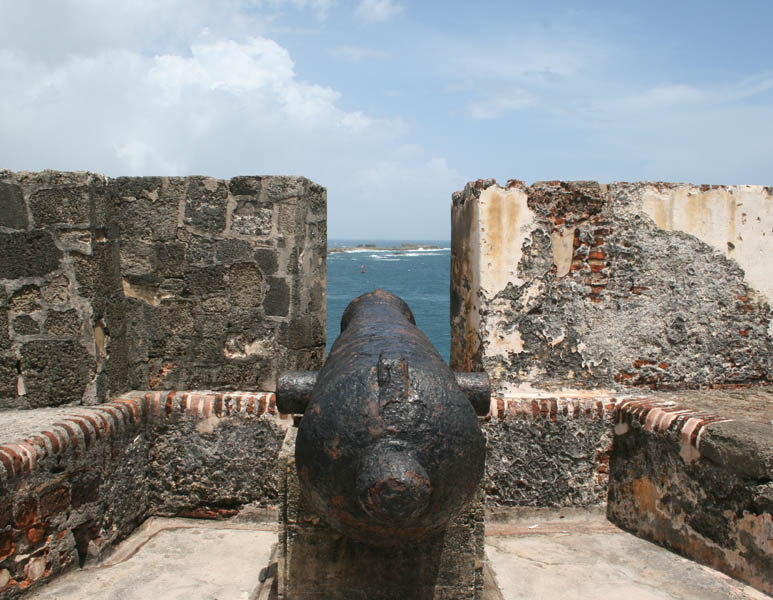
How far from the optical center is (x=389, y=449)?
1.86m

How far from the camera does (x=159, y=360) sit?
13.5ft

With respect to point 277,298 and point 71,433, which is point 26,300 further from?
point 277,298

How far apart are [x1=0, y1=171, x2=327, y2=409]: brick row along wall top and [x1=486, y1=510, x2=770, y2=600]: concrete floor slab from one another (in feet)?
5.29

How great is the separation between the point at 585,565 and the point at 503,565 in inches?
16.6

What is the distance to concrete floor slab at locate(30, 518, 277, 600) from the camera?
3137 mm

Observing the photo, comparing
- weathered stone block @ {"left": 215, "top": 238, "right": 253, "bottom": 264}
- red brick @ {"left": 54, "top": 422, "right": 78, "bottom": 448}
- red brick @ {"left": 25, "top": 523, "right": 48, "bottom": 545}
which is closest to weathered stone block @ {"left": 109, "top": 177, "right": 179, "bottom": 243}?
weathered stone block @ {"left": 215, "top": 238, "right": 253, "bottom": 264}

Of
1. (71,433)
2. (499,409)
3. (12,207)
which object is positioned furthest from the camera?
(499,409)

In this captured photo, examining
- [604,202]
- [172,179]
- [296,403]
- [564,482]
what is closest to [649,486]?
[564,482]

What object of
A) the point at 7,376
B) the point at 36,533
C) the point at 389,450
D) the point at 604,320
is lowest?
the point at 36,533

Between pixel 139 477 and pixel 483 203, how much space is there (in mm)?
2607

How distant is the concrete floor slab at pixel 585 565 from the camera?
3.12 metres

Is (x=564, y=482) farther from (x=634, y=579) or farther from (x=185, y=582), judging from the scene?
(x=185, y=582)

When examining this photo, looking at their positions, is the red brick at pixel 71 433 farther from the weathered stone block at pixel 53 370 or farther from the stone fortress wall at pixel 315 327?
the weathered stone block at pixel 53 370

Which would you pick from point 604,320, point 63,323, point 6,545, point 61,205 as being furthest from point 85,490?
point 604,320
